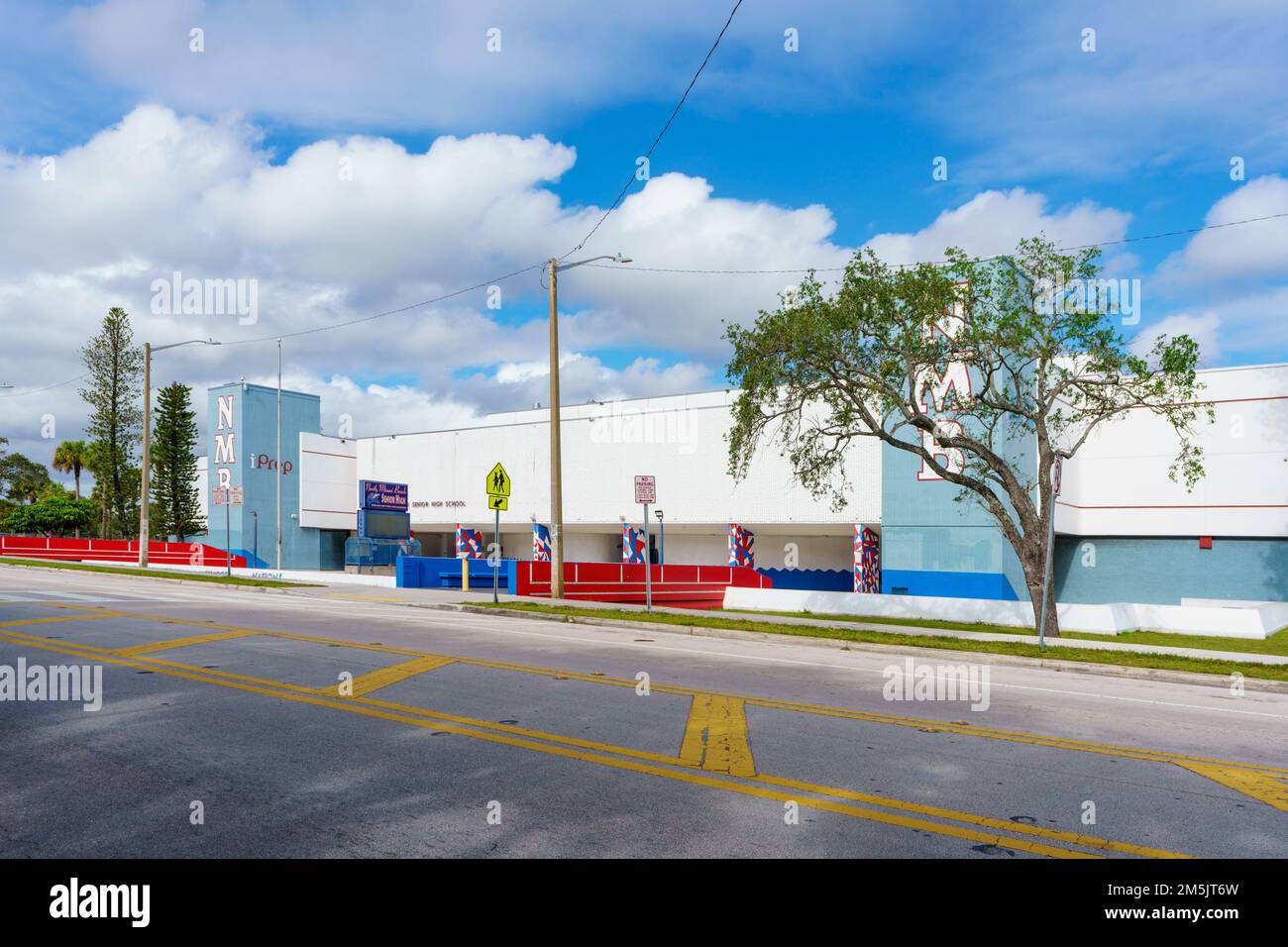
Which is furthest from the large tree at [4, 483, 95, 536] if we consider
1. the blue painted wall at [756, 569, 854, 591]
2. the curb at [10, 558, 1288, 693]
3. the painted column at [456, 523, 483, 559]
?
the curb at [10, 558, 1288, 693]

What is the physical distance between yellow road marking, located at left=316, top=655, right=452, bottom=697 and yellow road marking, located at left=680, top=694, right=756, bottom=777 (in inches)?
136

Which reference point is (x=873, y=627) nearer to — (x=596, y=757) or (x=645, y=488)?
(x=645, y=488)

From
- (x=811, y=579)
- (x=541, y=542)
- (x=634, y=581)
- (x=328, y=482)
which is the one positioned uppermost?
(x=328, y=482)

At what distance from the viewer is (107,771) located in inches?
266

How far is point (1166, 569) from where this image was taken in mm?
35469

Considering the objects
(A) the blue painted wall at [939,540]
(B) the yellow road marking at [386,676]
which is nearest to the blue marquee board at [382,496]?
(A) the blue painted wall at [939,540]

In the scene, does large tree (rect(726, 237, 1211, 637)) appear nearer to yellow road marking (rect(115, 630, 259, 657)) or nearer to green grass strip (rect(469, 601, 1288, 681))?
green grass strip (rect(469, 601, 1288, 681))

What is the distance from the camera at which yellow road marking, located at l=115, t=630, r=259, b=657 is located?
12.8m

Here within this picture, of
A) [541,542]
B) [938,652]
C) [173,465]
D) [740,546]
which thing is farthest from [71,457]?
[938,652]

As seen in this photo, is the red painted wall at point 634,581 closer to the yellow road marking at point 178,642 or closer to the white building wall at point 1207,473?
the white building wall at point 1207,473

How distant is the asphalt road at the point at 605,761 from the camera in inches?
216

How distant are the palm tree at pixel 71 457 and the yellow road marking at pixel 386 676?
294ft

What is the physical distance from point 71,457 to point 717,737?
96453 mm
